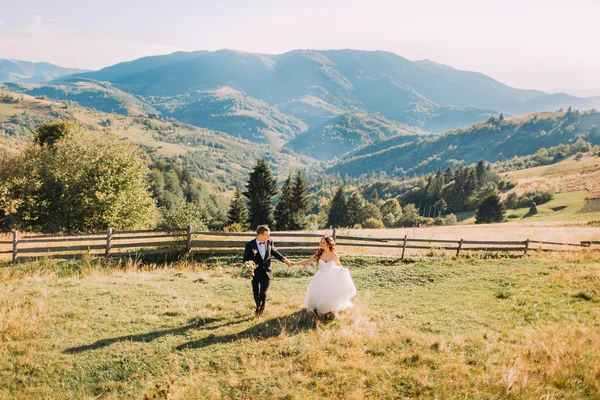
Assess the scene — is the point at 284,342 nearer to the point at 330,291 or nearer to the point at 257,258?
the point at 330,291

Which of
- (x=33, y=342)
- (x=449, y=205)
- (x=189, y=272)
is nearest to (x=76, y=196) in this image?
(x=189, y=272)

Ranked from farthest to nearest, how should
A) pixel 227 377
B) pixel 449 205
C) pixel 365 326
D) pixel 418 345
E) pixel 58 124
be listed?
pixel 449 205
pixel 58 124
pixel 365 326
pixel 418 345
pixel 227 377

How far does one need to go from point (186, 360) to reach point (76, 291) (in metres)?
5.45

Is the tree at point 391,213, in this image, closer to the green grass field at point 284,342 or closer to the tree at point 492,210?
the tree at point 492,210

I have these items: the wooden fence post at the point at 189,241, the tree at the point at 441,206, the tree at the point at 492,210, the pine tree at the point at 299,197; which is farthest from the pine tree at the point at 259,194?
the tree at the point at 441,206

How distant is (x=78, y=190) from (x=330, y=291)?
26.0m

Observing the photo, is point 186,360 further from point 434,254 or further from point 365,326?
point 434,254

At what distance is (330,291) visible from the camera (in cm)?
813

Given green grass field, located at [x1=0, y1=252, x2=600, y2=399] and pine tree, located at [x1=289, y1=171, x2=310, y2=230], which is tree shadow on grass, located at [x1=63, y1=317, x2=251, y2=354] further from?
pine tree, located at [x1=289, y1=171, x2=310, y2=230]

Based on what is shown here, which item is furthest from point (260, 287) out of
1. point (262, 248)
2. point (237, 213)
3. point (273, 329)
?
point (237, 213)

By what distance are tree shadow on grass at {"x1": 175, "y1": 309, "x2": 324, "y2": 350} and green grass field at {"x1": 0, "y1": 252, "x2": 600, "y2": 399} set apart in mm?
43

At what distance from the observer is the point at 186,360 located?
6254 millimetres

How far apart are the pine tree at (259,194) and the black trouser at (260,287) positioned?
4599 cm

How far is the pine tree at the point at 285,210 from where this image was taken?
58.1 meters
